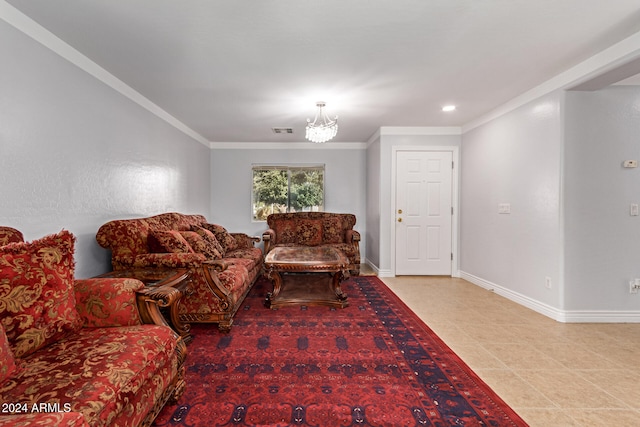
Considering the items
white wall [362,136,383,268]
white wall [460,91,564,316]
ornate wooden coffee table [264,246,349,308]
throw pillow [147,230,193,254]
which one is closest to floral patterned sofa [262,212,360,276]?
white wall [362,136,383,268]

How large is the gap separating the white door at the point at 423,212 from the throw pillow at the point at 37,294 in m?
4.15

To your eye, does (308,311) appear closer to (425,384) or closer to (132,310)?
(425,384)

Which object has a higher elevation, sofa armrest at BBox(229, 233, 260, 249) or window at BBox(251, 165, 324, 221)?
window at BBox(251, 165, 324, 221)

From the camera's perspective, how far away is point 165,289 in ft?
5.49

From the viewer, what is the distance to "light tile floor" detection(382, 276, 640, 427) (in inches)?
63.4

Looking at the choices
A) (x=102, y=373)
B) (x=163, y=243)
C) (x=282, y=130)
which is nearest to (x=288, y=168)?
(x=282, y=130)

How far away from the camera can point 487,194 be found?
4020 millimetres

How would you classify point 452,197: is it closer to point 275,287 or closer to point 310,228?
point 310,228

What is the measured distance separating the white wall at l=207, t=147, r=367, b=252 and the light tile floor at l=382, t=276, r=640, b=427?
2.68 meters

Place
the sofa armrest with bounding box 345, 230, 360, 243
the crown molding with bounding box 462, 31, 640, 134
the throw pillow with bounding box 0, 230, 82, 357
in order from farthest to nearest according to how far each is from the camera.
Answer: the sofa armrest with bounding box 345, 230, 360, 243 < the crown molding with bounding box 462, 31, 640, 134 < the throw pillow with bounding box 0, 230, 82, 357

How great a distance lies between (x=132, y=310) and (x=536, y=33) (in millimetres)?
3251

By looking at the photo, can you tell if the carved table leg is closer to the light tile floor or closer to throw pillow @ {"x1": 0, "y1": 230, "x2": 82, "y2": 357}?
the light tile floor

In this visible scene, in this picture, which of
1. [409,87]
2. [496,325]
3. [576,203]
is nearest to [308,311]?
[496,325]

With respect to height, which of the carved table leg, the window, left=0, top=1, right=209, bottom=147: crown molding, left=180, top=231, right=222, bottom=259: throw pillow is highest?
left=0, top=1, right=209, bottom=147: crown molding
